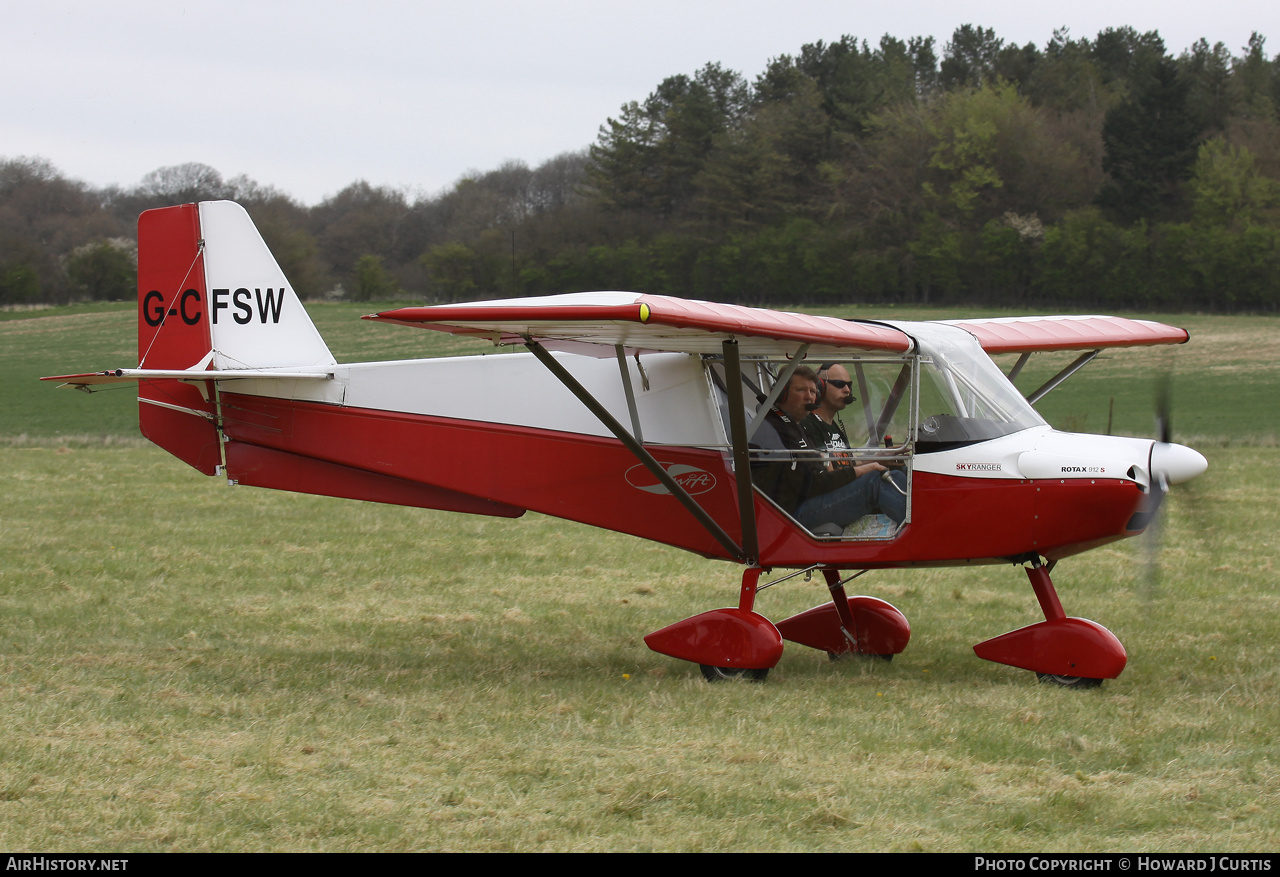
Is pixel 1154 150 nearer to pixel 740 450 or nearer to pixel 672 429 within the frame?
pixel 672 429

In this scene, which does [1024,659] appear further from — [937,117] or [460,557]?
[937,117]

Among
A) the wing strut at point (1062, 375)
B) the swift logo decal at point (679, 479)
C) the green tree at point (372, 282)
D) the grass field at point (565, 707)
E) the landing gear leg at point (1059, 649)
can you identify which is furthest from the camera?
the green tree at point (372, 282)

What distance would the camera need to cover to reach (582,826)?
14.3 feet

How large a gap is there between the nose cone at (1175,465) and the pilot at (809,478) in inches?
53.9

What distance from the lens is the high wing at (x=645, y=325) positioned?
5.60 meters

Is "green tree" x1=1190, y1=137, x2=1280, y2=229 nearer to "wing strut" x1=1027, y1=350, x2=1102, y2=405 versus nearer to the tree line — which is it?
the tree line

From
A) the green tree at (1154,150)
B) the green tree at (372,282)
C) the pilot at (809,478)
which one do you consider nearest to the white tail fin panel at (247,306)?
the pilot at (809,478)

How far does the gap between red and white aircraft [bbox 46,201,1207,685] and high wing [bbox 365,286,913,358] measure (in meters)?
0.02

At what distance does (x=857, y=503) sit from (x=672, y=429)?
122 centimetres

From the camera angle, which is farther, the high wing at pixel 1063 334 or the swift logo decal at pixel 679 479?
the high wing at pixel 1063 334

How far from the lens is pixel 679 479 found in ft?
23.1

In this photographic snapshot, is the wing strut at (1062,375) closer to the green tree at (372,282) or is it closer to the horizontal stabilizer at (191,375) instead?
the horizontal stabilizer at (191,375)

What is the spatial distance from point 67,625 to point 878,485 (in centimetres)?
599
